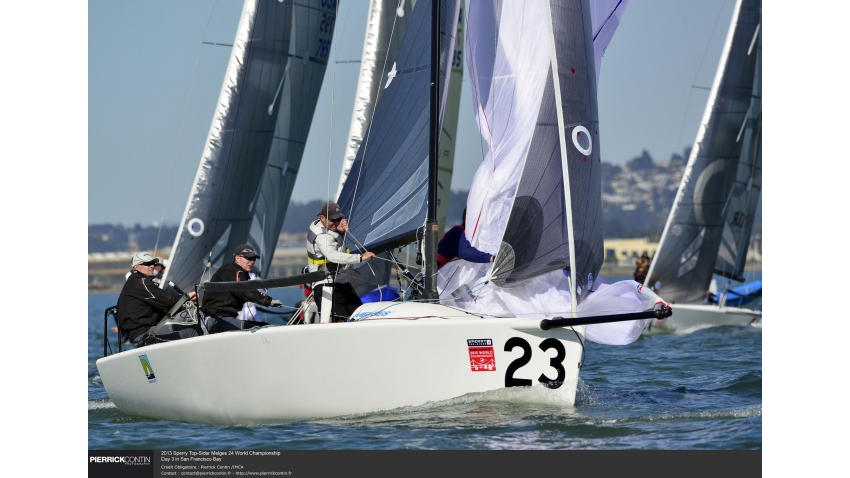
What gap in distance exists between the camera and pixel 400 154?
25.9ft

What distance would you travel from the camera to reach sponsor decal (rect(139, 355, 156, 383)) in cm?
786

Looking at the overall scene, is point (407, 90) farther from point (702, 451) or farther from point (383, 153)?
point (702, 451)

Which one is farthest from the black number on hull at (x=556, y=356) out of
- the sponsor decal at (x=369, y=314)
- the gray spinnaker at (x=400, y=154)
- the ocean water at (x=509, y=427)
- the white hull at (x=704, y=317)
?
the white hull at (x=704, y=317)

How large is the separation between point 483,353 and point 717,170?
12425mm

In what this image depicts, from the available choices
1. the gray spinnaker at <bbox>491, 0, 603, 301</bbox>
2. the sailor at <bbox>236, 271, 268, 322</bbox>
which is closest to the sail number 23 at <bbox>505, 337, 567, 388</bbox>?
the gray spinnaker at <bbox>491, 0, 603, 301</bbox>

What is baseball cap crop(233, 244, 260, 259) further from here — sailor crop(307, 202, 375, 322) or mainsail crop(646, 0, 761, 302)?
mainsail crop(646, 0, 761, 302)

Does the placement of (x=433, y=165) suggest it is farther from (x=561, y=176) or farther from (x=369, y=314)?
(x=369, y=314)

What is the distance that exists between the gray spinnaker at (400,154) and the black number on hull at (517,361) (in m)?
1.22

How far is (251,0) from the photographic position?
43.4 feet

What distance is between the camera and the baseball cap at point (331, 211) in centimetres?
748

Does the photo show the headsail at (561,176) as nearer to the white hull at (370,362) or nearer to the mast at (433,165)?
the mast at (433,165)

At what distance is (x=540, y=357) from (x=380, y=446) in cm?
116

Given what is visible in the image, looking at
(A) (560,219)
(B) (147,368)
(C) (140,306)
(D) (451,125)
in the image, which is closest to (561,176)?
(A) (560,219)
